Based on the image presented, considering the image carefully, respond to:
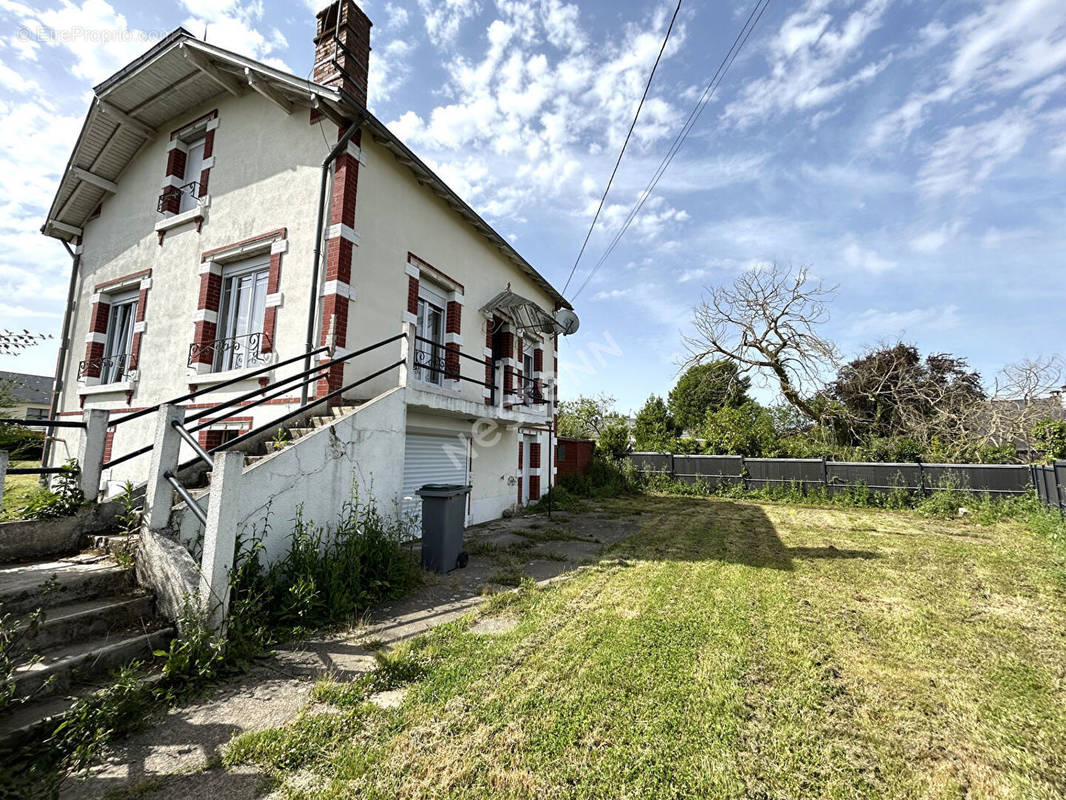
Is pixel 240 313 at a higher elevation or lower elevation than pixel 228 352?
higher

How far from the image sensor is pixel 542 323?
11.3 meters

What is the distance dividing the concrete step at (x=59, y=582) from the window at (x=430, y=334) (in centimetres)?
514

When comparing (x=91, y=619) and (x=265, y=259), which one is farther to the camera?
(x=265, y=259)

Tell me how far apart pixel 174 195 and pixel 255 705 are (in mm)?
9390

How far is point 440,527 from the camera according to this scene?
564 cm

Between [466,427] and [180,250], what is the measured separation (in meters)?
6.01

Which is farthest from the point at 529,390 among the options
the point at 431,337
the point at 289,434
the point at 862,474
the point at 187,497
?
the point at 862,474

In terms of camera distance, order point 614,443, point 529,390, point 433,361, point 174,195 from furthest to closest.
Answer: point 614,443
point 529,390
point 433,361
point 174,195

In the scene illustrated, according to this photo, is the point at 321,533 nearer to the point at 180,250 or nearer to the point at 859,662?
the point at 859,662

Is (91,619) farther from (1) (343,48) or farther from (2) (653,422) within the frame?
(2) (653,422)

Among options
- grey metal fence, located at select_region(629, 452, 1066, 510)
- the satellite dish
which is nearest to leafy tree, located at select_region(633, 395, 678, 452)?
grey metal fence, located at select_region(629, 452, 1066, 510)

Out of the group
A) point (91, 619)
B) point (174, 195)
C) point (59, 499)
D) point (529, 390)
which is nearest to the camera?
point (91, 619)

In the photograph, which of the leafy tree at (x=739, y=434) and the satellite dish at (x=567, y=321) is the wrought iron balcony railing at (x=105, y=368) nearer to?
the satellite dish at (x=567, y=321)

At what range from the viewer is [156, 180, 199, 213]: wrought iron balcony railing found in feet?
26.6
